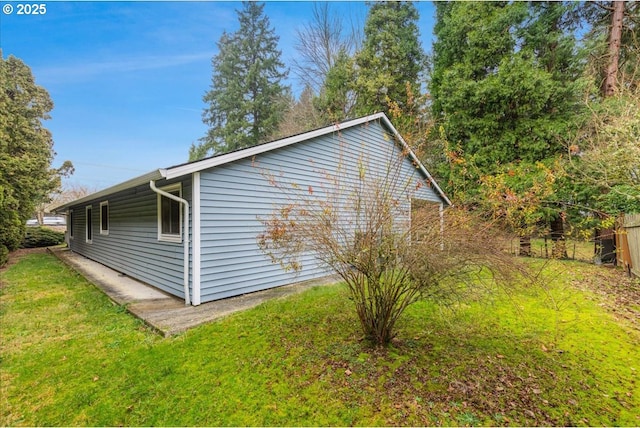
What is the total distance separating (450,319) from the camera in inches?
181

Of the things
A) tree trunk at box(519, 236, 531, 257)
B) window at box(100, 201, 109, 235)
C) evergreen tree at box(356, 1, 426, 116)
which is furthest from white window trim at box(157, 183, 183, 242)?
evergreen tree at box(356, 1, 426, 116)

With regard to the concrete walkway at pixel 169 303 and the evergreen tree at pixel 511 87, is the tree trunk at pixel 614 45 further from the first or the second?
the concrete walkway at pixel 169 303

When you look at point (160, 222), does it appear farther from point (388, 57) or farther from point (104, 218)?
point (388, 57)

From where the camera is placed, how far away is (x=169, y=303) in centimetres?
564

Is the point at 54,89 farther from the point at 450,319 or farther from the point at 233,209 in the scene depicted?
the point at 450,319

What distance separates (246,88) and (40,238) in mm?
17060

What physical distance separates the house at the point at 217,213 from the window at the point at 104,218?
1.88 metres

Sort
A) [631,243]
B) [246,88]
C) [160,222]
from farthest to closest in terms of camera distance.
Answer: [246,88] → [631,243] → [160,222]

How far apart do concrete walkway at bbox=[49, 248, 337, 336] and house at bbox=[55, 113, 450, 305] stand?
211mm

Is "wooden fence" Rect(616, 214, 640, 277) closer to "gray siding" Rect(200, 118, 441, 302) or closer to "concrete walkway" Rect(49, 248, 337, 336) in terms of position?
"gray siding" Rect(200, 118, 441, 302)

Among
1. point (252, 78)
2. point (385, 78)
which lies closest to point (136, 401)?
point (385, 78)

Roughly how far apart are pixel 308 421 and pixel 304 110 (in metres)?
21.1

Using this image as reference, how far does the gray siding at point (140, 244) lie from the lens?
6.14 m

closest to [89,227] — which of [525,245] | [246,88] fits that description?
[525,245]
